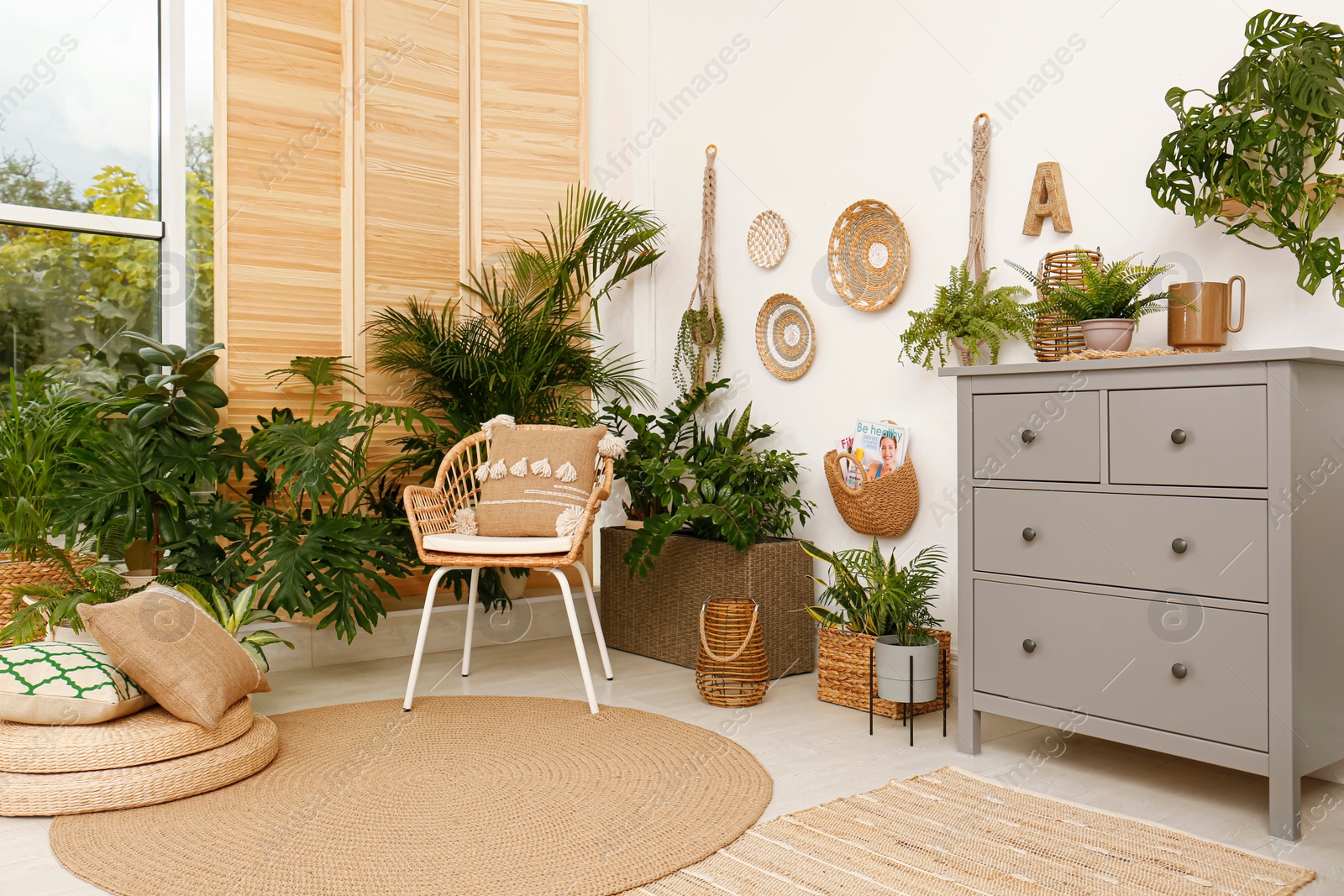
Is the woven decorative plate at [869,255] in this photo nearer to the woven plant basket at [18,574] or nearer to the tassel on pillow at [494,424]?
the tassel on pillow at [494,424]

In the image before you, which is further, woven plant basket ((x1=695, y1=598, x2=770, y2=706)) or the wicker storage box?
the wicker storage box

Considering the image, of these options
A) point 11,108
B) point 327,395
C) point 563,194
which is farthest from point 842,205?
point 11,108

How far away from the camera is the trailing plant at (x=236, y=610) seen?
2998 millimetres

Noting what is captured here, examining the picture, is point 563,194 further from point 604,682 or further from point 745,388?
point 604,682

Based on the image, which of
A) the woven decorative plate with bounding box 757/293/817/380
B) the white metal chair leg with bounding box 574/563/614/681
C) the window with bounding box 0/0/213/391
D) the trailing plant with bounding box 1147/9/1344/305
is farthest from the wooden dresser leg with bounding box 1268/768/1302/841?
the window with bounding box 0/0/213/391

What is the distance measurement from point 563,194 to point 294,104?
117 cm

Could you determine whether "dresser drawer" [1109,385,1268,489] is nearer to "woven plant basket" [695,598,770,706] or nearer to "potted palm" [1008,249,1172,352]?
"potted palm" [1008,249,1172,352]

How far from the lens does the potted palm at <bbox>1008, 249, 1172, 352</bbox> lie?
2508 mm

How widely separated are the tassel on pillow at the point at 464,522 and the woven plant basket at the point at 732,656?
0.85 metres

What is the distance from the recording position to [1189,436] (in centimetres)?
222

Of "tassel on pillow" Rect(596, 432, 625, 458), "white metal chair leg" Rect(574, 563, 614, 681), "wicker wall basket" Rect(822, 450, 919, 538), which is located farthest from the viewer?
"tassel on pillow" Rect(596, 432, 625, 458)

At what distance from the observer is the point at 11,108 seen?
3488 millimetres

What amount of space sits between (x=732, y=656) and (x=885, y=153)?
182cm

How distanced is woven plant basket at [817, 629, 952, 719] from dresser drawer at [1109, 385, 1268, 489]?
870 mm
